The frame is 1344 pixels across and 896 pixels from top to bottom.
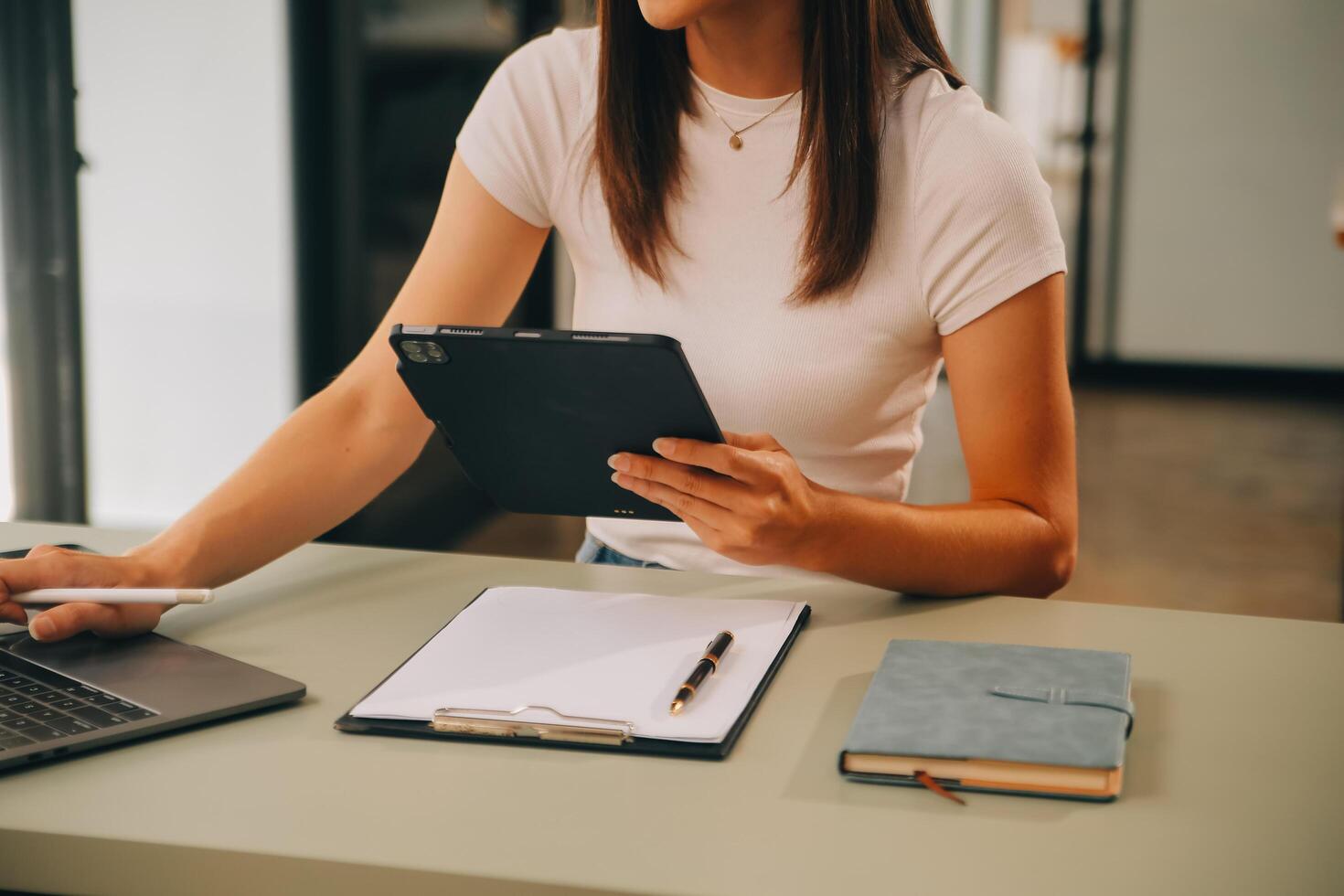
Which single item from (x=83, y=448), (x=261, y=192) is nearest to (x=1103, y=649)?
(x=83, y=448)

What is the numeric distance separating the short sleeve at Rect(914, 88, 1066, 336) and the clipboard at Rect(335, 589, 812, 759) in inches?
19.3

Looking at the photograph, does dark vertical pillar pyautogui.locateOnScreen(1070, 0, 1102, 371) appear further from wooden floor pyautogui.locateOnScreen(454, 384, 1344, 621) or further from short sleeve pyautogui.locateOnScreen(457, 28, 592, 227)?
short sleeve pyautogui.locateOnScreen(457, 28, 592, 227)

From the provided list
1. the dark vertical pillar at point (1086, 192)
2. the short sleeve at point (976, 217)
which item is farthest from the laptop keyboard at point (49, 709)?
the dark vertical pillar at point (1086, 192)

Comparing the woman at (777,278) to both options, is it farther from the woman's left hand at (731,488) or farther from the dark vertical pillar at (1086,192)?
the dark vertical pillar at (1086,192)

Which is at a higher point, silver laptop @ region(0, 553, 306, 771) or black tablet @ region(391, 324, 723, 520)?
black tablet @ region(391, 324, 723, 520)

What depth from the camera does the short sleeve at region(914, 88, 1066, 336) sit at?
108 cm

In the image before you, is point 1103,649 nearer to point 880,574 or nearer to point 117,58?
point 880,574

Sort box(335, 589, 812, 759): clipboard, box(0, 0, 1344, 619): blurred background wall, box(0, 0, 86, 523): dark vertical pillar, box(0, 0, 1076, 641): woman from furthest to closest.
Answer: box(0, 0, 1344, 619): blurred background wall → box(0, 0, 86, 523): dark vertical pillar → box(0, 0, 1076, 641): woman → box(335, 589, 812, 759): clipboard

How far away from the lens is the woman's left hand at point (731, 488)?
33.7 inches

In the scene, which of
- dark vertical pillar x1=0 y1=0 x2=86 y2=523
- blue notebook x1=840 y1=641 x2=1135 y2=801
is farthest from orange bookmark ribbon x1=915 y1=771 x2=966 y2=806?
dark vertical pillar x1=0 y1=0 x2=86 y2=523

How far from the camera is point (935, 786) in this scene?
26.1 inches

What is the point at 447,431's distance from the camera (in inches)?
37.5

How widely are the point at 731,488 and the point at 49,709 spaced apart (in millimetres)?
434

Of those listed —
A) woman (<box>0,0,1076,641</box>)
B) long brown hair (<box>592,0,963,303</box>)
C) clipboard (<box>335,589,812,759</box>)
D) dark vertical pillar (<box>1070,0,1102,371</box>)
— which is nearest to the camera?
clipboard (<box>335,589,812,759</box>)
